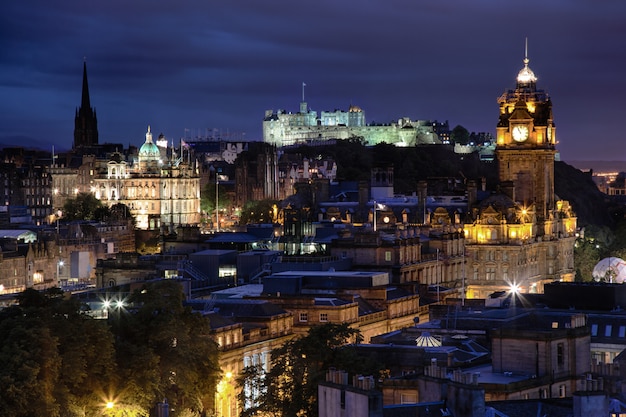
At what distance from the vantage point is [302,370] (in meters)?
75.1

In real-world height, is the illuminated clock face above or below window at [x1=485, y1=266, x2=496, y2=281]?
above

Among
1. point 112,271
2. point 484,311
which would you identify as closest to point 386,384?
point 484,311

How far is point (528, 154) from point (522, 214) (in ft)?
29.3

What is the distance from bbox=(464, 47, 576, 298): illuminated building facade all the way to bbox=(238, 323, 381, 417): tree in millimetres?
75460

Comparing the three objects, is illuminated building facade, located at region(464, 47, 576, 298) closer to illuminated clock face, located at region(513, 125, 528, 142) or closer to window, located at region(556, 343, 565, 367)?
illuminated clock face, located at region(513, 125, 528, 142)

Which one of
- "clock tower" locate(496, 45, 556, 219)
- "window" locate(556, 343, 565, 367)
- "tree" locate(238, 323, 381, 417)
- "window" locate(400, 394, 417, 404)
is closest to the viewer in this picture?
"window" locate(400, 394, 417, 404)

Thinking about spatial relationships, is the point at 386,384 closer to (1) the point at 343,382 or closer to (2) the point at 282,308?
(1) the point at 343,382

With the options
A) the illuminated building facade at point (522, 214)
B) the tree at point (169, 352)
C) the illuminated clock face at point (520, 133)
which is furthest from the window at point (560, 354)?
the illuminated clock face at point (520, 133)

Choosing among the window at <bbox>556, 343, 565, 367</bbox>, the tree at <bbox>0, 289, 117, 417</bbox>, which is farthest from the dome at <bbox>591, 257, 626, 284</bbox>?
the window at <bbox>556, 343, 565, 367</bbox>

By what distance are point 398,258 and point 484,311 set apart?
35.8 meters

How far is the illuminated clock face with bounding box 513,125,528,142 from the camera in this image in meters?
171

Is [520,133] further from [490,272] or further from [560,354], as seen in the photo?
[560,354]

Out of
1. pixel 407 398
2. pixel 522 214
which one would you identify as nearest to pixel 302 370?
pixel 407 398

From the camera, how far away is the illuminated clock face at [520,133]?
171m
